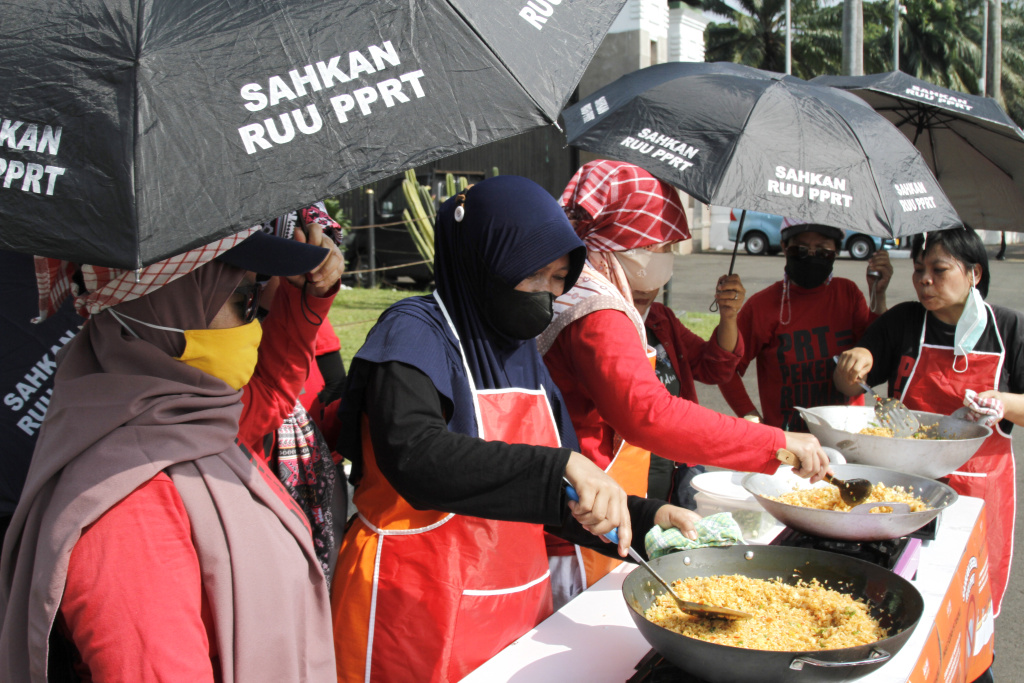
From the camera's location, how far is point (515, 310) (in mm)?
1833

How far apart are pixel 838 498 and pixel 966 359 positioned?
3.91 feet

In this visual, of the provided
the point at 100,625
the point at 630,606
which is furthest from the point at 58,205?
the point at 630,606

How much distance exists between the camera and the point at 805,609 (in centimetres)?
170

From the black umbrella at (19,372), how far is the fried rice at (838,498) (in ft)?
6.20

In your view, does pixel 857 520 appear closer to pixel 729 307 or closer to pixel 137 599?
pixel 729 307

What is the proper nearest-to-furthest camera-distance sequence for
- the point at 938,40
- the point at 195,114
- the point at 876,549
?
the point at 195,114, the point at 876,549, the point at 938,40

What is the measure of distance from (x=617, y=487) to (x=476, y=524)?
0.41m

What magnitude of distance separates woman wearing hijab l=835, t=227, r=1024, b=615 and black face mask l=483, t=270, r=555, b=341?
1.89 meters

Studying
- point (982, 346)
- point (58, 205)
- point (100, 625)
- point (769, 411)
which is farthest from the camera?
point (769, 411)

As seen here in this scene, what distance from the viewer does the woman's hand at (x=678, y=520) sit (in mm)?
1871

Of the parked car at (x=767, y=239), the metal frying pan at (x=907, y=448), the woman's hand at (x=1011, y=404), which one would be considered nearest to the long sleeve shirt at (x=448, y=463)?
the metal frying pan at (x=907, y=448)

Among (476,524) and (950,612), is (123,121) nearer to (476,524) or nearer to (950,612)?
(476,524)

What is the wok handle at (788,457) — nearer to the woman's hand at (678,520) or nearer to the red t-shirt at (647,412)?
the red t-shirt at (647,412)

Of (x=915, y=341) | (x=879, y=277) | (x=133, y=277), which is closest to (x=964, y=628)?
(x=915, y=341)
